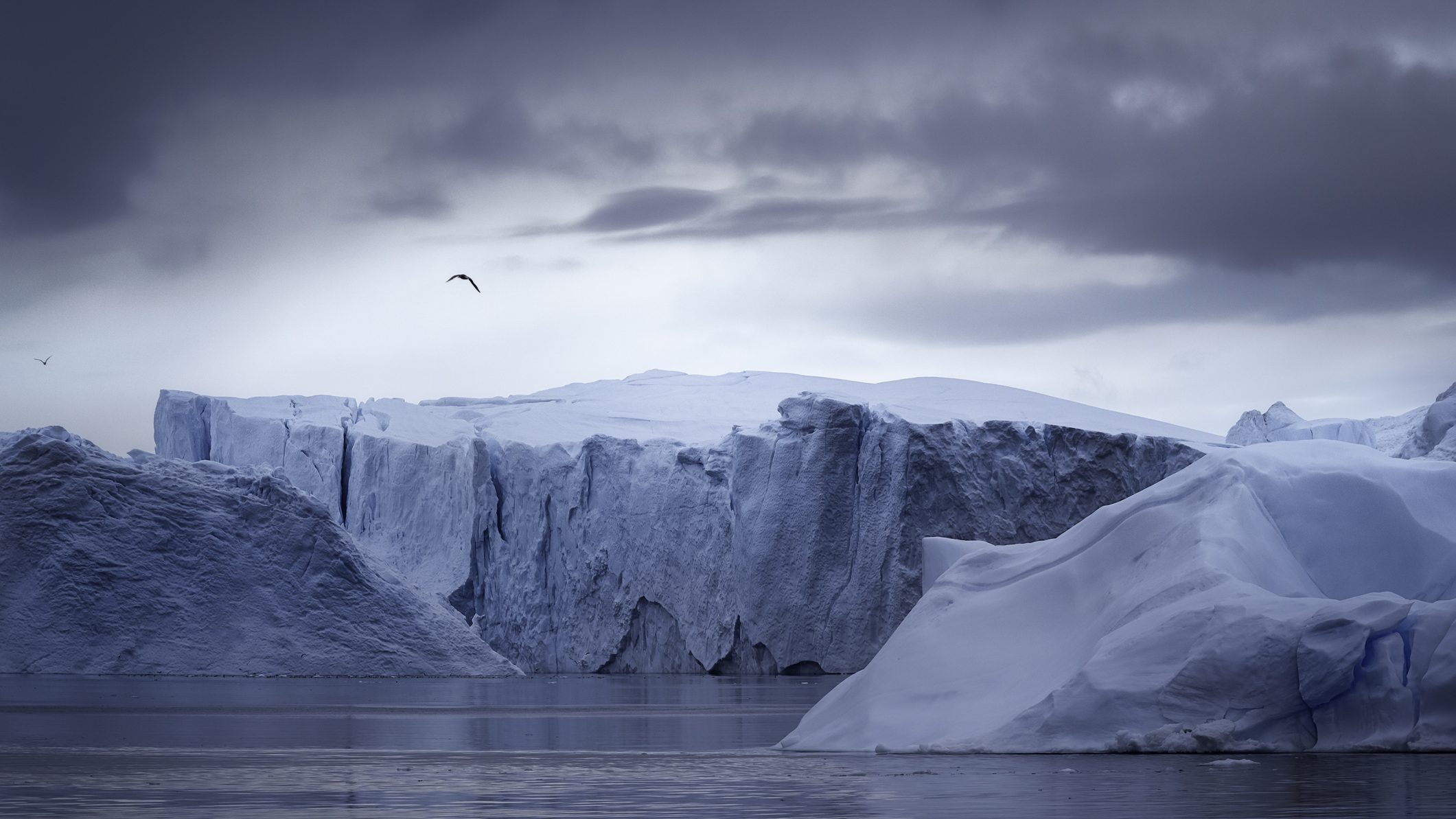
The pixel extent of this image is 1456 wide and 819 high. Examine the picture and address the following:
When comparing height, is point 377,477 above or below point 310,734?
above

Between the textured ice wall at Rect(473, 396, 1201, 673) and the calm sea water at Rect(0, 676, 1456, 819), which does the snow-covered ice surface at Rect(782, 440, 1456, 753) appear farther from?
the textured ice wall at Rect(473, 396, 1201, 673)

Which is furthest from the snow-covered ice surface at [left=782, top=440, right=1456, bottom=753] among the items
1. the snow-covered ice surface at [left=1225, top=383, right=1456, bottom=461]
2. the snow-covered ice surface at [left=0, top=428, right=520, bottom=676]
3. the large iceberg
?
the snow-covered ice surface at [left=1225, top=383, right=1456, bottom=461]

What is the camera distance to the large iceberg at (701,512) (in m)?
37.6

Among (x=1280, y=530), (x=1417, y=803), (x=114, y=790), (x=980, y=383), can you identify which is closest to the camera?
(x=1417, y=803)

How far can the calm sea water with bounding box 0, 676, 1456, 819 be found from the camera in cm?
706

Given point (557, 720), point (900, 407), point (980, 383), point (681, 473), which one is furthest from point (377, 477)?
point (557, 720)

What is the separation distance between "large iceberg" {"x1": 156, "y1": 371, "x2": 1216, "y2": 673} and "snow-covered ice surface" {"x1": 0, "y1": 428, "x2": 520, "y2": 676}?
359 centimetres

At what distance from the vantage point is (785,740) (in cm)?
1221

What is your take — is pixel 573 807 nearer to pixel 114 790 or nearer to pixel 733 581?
pixel 114 790

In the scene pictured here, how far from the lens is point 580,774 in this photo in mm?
9430

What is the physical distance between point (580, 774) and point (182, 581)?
2182 cm

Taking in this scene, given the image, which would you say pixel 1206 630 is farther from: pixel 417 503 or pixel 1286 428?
pixel 1286 428

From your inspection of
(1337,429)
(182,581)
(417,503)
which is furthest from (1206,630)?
(1337,429)

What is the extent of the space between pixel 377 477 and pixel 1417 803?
3987cm
